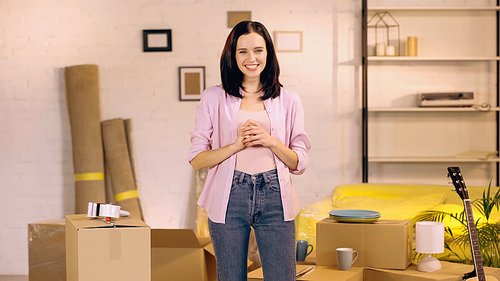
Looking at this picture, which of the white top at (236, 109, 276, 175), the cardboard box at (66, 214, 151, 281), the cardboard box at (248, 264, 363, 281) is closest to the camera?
the cardboard box at (66, 214, 151, 281)

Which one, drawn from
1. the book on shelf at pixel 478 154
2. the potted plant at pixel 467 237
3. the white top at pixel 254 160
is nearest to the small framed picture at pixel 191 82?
the potted plant at pixel 467 237

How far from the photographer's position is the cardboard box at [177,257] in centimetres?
221

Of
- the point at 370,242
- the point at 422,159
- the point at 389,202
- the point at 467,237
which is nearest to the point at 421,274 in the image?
the point at 370,242

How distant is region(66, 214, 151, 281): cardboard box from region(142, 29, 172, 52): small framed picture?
276 centimetres

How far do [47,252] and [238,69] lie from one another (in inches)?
69.3

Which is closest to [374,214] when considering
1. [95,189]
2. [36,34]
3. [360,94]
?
[360,94]

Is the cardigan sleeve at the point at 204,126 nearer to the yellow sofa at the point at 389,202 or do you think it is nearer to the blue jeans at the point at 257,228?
the blue jeans at the point at 257,228

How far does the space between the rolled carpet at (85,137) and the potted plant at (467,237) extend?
8.05 feet

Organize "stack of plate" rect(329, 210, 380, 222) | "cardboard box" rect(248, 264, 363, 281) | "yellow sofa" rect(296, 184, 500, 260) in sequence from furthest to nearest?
"yellow sofa" rect(296, 184, 500, 260) < "stack of plate" rect(329, 210, 380, 222) < "cardboard box" rect(248, 264, 363, 281)

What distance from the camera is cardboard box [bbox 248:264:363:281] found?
6.25 ft

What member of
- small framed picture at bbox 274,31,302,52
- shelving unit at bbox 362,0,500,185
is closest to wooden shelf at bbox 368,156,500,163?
shelving unit at bbox 362,0,500,185

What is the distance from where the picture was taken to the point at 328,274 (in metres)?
1.99

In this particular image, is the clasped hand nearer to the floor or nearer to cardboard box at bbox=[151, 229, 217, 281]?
cardboard box at bbox=[151, 229, 217, 281]

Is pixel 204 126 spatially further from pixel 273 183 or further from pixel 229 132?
pixel 273 183
